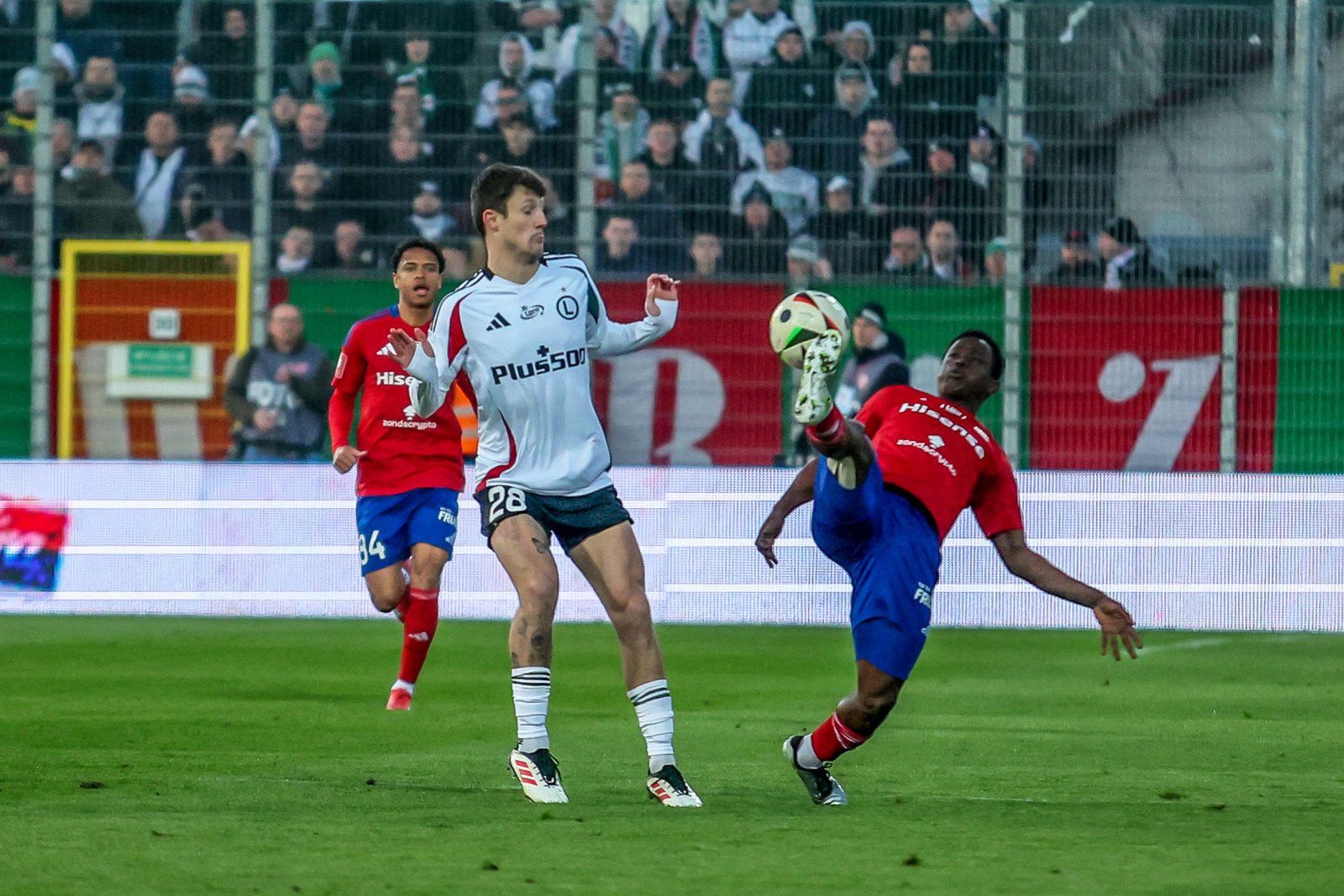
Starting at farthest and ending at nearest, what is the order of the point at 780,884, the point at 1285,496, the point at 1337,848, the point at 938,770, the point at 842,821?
1. the point at 1285,496
2. the point at 938,770
3. the point at 842,821
4. the point at 1337,848
5. the point at 780,884

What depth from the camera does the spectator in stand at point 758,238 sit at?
1407 centimetres

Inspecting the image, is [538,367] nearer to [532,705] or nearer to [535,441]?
[535,441]

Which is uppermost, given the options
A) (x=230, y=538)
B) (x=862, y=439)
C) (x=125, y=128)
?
(x=125, y=128)

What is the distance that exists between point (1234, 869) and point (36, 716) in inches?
209

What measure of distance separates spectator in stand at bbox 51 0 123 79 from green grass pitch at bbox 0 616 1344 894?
14.2 ft

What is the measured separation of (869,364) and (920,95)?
1.83 metres

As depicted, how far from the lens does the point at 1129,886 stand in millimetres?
4992

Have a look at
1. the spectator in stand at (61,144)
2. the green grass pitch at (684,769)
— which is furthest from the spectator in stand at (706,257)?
the spectator in stand at (61,144)

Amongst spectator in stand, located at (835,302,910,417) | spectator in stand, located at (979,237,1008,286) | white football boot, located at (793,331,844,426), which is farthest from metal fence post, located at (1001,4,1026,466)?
white football boot, located at (793,331,844,426)

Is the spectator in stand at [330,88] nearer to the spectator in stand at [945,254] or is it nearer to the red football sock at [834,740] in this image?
the spectator in stand at [945,254]

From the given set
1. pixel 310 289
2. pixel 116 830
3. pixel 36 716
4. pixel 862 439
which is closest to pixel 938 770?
pixel 862 439

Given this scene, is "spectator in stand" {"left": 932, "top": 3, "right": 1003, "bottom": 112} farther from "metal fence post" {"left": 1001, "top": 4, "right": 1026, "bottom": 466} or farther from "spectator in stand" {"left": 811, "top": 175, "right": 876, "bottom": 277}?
"spectator in stand" {"left": 811, "top": 175, "right": 876, "bottom": 277}

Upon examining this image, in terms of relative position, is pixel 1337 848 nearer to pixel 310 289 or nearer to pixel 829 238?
pixel 829 238

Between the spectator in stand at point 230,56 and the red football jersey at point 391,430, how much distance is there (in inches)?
212
